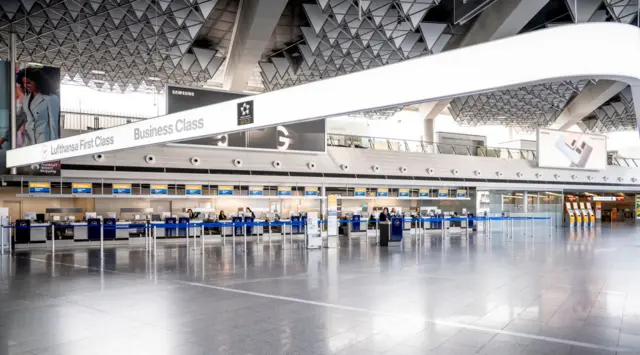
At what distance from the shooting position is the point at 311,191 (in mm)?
21656

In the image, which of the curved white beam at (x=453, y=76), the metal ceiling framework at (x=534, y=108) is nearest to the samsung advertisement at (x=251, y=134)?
the curved white beam at (x=453, y=76)

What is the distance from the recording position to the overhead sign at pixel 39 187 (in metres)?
16.0

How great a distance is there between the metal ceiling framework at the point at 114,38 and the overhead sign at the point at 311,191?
8.52m

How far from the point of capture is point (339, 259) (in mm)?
11844

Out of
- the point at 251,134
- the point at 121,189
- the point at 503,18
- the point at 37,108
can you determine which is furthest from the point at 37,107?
the point at 503,18

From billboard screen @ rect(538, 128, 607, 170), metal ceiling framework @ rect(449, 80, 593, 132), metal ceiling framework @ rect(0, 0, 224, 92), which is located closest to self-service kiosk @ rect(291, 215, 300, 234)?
metal ceiling framework @ rect(0, 0, 224, 92)

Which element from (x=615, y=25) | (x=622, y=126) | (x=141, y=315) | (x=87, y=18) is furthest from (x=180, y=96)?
(x=622, y=126)

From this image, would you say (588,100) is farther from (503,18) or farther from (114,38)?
(114,38)

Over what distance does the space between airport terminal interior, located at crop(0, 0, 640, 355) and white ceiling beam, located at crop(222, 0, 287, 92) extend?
0.16 meters

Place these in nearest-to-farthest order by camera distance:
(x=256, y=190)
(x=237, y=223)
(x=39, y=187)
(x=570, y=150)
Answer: (x=237, y=223)
(x=39, y=187)
(x=256, y=190)
(x=570, y=150)

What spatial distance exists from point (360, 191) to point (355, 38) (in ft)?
24.6

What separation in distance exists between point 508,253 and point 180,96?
12.5m

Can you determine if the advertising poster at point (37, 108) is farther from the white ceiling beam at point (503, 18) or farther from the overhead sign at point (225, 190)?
the white ceiling beam at point (503, 18)

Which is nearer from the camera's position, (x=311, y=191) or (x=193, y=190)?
(x=193, y=190)
